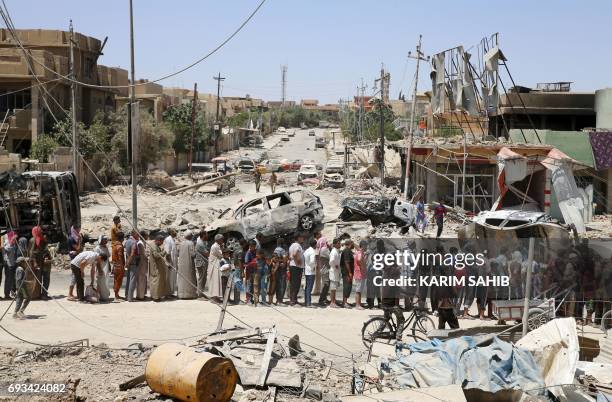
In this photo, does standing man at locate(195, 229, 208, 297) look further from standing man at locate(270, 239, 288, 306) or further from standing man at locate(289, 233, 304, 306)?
standing man at locate(289, 233, 304, 306)

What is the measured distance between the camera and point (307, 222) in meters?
22.4

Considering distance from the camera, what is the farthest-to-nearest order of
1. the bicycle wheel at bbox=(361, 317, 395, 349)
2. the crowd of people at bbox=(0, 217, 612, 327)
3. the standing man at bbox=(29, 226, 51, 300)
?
the standing man at bbox=(29, 226, 51, 300) → the crowd of people at bbox=(0, 217, 612, 327) → the bicycle wheel at bbox=(361, 317, 395, 349)

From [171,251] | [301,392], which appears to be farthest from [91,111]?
[301,392]

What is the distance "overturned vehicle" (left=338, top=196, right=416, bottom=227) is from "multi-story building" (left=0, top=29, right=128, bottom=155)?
695 inches

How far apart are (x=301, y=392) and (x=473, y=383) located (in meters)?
2.01

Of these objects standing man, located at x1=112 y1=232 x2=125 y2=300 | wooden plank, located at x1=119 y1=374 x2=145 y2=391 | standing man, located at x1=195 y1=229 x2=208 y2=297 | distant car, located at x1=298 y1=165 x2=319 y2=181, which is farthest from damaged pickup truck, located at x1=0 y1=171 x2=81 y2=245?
distant car, located at x1=298 y1=165 x2=319 y2=181

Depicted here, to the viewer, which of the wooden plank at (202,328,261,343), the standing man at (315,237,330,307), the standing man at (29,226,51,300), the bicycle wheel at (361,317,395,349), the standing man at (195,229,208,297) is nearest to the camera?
the wooden plank at (202,328,261,343)

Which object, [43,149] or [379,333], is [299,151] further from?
[379,333]

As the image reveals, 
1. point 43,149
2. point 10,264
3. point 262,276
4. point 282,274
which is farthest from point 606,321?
point 43,149

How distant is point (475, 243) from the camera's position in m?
14.9

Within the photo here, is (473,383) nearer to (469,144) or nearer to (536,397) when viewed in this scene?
(536,397)

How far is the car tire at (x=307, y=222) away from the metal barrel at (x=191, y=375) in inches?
512

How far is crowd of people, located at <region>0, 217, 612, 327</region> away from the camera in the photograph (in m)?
13.9

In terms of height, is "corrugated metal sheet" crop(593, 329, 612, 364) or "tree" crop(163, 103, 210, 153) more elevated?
"tree" crop(163, 103, 210, 153)
